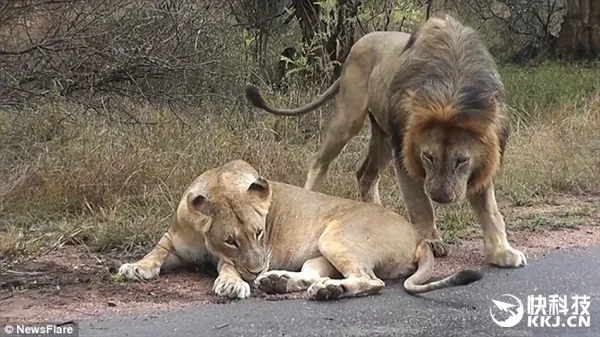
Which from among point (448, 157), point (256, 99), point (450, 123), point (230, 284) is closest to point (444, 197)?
point (448, 157)

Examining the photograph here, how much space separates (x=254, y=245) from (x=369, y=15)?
6095 mm

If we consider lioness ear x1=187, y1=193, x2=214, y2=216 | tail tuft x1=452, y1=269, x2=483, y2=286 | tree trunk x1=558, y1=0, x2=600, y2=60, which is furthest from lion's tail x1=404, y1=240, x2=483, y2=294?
tree trunk x1=558, y1=0, x2=600, y2=60

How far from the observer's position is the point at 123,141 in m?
8.30

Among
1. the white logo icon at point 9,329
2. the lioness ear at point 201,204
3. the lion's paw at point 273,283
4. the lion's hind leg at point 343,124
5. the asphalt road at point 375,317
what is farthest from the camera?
the lion's hind leg at point 343,124

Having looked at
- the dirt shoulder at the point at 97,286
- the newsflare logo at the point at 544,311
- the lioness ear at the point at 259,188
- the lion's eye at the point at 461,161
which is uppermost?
the lion's eye at the point at 461,161

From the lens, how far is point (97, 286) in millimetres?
5312

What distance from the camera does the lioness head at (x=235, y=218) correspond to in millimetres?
5309

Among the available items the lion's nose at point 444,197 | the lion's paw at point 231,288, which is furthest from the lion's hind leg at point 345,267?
the lion's nose at point 444,197

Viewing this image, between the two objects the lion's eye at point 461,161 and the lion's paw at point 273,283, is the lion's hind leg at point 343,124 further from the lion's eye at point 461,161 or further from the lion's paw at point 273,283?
the lion's paw at point 273,283

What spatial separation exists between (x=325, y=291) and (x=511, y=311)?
A: 0.97m

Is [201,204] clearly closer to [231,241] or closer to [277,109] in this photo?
[231,241]

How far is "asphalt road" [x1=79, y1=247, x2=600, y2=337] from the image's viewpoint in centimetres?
454

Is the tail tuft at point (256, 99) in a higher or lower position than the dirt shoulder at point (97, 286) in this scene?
higher

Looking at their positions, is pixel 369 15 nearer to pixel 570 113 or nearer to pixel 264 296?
pixel 570 113
